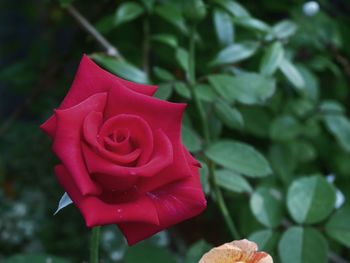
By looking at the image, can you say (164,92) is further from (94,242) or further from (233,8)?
(94,242)

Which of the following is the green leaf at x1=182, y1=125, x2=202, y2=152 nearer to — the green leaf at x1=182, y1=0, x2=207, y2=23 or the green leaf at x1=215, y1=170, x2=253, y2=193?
the green leaf at x1=215, y1=170, x2=253, y2=193

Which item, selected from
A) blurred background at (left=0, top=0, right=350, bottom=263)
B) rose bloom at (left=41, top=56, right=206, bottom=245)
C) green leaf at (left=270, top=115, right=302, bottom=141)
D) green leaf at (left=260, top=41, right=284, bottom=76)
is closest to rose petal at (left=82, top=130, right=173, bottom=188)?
rose bloom at (left=41, top=56, right=206, bottom=245)

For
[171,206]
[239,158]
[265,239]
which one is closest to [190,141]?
[239,158]

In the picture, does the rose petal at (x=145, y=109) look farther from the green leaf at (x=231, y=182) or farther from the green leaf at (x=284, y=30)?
the green leaf at (x=284, y=30)

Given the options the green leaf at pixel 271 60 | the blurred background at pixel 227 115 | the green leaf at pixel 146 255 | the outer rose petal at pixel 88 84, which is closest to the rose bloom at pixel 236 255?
the outer rose petal at pixel 88 84

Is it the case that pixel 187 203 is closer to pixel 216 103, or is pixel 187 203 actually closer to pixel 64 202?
pixel 64 202
